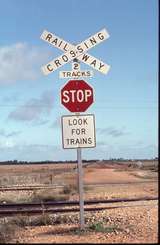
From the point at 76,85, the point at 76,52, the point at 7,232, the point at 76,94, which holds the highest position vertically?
the point at 76,52

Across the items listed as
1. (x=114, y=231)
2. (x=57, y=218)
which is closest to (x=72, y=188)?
(x=57, y=218)

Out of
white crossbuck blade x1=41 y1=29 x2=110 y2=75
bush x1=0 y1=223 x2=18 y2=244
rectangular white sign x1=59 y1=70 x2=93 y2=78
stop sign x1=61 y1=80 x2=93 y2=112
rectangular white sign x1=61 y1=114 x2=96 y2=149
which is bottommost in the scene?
bush x1=0 y1=223 x2=18 y2=244

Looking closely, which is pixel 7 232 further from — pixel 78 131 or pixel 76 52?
pixel 76 52

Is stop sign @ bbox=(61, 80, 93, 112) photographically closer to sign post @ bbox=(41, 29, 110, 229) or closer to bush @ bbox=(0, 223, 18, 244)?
sign post @ bbox=(41, 29, 110, 229)

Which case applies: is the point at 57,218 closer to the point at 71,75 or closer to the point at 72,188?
the point at 71,75

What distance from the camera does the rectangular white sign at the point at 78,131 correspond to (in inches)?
584

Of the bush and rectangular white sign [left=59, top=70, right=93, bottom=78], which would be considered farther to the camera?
rectangular white sign [left=59, top=70, right=93, bottom=78]

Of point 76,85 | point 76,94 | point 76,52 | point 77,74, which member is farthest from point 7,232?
point 76,52

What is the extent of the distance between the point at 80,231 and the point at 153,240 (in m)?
1.81

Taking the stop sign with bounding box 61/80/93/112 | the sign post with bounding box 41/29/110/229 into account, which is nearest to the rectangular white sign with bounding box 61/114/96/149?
the sign post with bounding box 41/29/110/229

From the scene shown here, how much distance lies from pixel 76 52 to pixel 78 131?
1724 millimetres

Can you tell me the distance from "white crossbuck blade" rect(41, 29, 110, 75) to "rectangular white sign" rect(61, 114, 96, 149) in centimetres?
111

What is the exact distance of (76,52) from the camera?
1480cm

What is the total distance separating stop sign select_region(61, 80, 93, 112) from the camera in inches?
582
